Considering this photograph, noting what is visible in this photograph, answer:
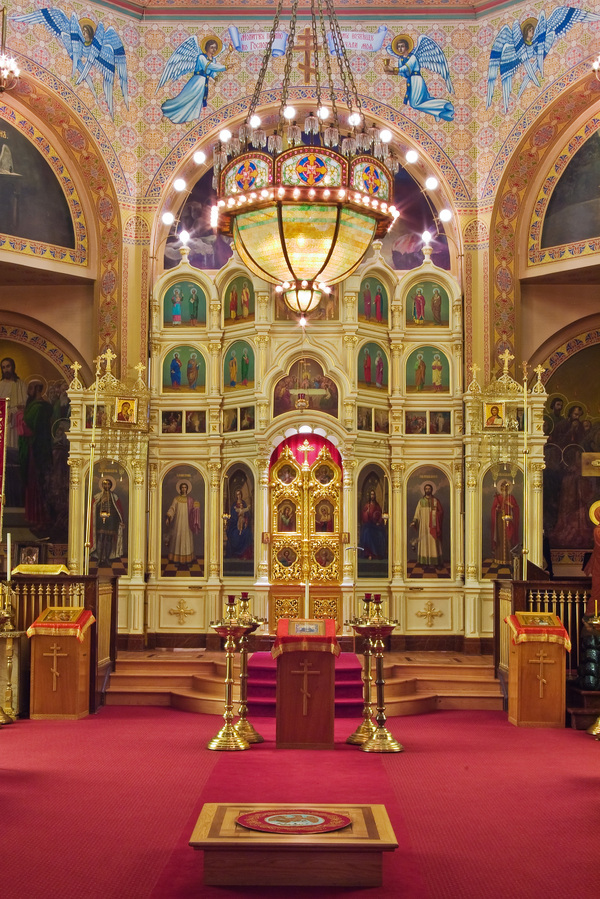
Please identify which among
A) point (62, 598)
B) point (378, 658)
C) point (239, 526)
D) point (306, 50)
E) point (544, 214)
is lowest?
point (378, 658)

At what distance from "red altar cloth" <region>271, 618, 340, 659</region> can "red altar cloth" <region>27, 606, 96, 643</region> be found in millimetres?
2577

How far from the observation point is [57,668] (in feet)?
38.2

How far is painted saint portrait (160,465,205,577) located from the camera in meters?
15.9

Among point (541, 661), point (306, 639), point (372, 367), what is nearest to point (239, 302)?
point (372, 367)

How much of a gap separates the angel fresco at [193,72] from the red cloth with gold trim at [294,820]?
12.4m

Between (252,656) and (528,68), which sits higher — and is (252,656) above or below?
below

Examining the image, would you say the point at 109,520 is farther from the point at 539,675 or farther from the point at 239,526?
the point at 539,675

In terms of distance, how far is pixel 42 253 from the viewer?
15.7 m

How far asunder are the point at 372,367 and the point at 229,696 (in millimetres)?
6709

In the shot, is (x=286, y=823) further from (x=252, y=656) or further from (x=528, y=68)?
(x=528, y=68)

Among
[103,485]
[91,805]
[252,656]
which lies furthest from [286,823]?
[103,485]

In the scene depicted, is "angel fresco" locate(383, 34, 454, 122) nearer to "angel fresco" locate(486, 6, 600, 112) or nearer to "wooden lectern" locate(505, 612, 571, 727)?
"angel fresco" locate(486, 6, 600, 112)

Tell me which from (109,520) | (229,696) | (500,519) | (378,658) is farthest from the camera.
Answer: (109,520)

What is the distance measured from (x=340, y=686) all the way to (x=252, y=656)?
157 cm
